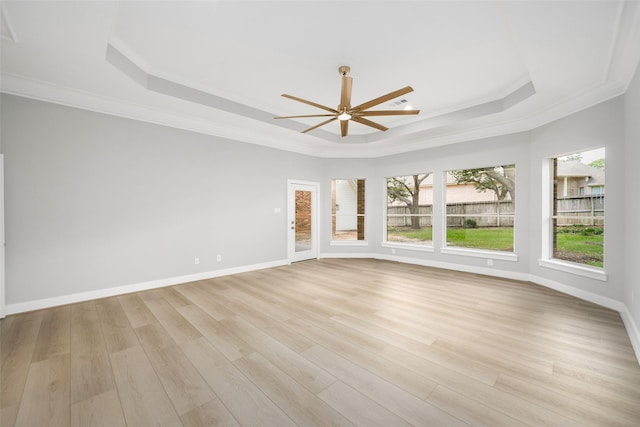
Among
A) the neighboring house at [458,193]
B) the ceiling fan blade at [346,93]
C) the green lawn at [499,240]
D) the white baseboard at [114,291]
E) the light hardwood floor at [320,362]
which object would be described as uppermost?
the ceiling fan blade at [346,93]

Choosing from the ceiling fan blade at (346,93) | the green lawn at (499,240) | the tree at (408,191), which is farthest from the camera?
the tree at (408,191)

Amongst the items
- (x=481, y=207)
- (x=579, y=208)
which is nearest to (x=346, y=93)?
(x=579, y=208)

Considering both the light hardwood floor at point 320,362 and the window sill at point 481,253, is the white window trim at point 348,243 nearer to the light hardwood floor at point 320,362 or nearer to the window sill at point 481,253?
the window sill at point 481,253

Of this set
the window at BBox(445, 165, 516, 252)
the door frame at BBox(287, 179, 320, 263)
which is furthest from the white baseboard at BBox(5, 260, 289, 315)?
the window at BBox(445, 165, 516, 252)

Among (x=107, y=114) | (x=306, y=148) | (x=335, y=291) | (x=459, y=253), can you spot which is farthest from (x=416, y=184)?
(x=107, y=114)

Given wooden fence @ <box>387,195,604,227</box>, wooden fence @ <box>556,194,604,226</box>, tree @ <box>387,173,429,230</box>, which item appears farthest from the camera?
tree @ <box>387,173,429,230</box>

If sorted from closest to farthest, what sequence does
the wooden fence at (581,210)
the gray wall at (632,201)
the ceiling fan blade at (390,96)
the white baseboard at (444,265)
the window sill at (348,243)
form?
the gray wall at (632,201) < the ceiling fan blade at (390,96) < the wooden fence at (581,210) < the white baseboard at (444,265) < the window sill at (348,243)

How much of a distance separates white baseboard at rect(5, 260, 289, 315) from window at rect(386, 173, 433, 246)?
3.62 metres

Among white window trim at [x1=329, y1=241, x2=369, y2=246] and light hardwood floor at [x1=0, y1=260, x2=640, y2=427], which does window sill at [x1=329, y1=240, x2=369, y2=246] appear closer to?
white window trim at [x1=329, y1=241, x2=369, y2=246]

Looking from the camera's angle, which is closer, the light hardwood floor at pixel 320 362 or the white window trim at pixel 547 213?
the light hardwood floor at pixel 320 362

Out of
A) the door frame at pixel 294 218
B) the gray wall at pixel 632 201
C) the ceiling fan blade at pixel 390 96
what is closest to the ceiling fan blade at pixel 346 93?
the ceiling fan blade at pixel 390 96

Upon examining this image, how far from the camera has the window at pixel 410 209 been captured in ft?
20.0

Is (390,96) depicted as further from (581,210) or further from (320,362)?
(581,210)

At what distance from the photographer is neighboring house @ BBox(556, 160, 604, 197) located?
3.64 meters
